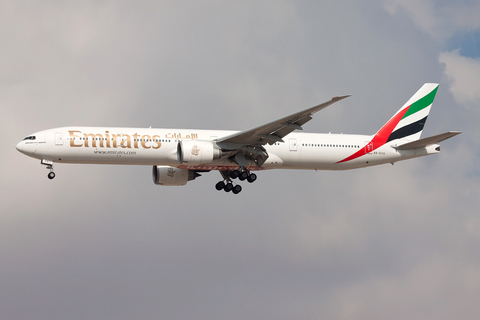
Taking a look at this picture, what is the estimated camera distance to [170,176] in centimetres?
5444

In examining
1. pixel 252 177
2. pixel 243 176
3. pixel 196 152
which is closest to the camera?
pixel 196 152

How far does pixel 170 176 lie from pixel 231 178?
484 cm

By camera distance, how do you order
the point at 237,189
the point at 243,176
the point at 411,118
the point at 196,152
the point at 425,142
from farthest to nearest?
the point at 411,118 → the point at 237,189 → the point at 425,142 → the point at 243,176 → the point at 196,152

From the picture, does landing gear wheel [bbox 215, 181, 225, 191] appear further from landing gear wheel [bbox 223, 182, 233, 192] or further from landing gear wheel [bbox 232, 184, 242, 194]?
landing gear wheel [bbox 232, 184, 242, 194]

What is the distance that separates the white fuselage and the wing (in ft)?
5.20

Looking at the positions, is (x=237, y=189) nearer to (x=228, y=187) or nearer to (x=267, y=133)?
(x=228, y=187)

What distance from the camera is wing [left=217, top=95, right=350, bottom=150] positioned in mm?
45844

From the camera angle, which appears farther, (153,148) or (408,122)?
(408,122)

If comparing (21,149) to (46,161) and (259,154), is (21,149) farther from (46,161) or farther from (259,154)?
(259,154)

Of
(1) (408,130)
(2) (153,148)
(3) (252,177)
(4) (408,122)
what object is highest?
(4) (408,122)

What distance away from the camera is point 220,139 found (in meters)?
48.7

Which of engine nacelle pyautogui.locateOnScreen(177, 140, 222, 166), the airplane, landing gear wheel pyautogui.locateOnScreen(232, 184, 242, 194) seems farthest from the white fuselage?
landing gear wheel pyautogui.locateOnScreen(232, 184, 242, 194)

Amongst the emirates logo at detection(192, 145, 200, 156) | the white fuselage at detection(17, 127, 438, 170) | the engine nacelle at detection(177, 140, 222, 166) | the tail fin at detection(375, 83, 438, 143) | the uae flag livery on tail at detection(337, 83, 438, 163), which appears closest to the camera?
the engine nacelle at detection(177, 140, 222, 166)

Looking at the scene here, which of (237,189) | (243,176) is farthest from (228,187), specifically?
(243,176)
